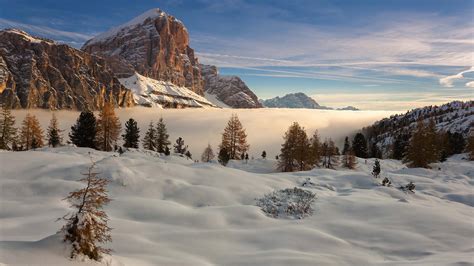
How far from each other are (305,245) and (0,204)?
1357cm

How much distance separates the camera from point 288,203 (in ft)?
55.8

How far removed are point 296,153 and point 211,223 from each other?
39.6m

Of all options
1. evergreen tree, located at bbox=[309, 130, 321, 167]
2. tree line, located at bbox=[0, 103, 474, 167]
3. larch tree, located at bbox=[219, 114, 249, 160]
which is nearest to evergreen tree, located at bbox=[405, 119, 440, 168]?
tree line, located at bbox=[0, 103, 474, 167]

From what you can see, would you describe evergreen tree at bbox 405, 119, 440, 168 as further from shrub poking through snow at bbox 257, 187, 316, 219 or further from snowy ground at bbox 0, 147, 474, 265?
shrub poking through snow at bbox 257, 187, 316, 219

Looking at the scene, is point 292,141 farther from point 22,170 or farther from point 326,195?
point 22,170

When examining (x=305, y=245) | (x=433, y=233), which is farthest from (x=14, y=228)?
(x=433, y=233)

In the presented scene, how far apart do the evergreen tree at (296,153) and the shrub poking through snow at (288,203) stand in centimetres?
3254

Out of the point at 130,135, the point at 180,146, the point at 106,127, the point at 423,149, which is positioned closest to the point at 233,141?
the point at 180,146

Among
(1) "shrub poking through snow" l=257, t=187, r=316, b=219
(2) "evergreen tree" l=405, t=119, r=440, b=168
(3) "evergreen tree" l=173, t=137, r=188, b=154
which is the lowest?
(3) "evergreen tree" l=173, t=137, r=188, b=154

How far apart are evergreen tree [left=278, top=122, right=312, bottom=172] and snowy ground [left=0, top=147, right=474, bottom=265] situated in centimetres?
2811

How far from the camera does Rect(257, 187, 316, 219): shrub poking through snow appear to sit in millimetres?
16062

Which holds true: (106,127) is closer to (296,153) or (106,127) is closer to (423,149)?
(296,153)

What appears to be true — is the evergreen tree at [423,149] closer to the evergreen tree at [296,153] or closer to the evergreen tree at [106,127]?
the evergreen tree at [296,153]

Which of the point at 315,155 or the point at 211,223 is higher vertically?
the point at 211,223
